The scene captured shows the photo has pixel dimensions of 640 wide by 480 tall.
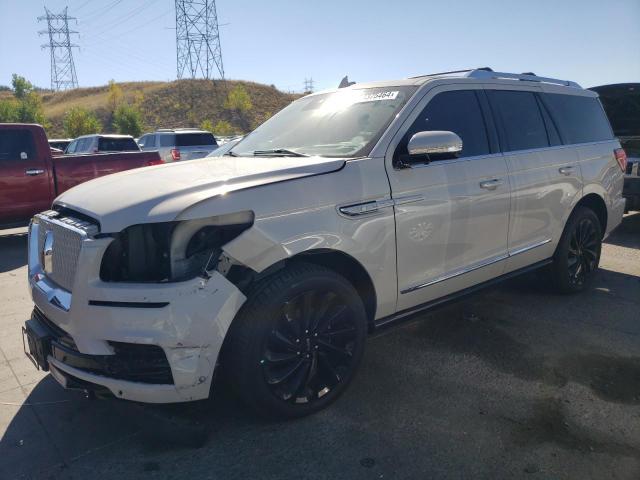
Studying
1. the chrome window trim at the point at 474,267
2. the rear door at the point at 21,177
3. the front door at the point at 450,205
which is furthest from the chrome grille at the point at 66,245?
the rear door at the point at 21,177

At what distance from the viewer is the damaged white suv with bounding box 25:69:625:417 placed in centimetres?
249

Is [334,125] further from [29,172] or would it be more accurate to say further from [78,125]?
[78,125]

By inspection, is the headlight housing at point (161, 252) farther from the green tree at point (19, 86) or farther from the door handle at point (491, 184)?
the green tree at point (19, 86)

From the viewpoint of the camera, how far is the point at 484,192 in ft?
12.3

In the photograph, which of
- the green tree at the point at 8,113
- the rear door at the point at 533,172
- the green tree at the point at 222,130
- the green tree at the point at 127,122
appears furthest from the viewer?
the green tree at the point at 222,130

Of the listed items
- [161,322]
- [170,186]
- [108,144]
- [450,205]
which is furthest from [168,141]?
[161,322]

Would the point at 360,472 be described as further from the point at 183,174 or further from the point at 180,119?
the point at 180,119

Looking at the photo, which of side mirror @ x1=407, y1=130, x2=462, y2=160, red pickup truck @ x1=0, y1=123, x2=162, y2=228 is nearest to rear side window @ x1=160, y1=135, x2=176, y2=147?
red pickup truck @ x1=0, y1=123, x2=162, y2=228

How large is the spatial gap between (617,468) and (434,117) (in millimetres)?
2347

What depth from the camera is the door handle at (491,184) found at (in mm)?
3754

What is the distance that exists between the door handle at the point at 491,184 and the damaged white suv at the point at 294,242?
0.05 feet

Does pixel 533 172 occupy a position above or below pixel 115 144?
below

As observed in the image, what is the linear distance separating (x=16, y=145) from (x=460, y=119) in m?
7.61

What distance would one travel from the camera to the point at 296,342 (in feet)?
9.39
